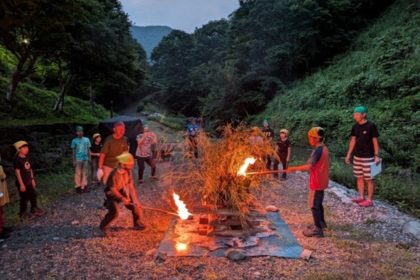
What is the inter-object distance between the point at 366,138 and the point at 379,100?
12765 millimetres

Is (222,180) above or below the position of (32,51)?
below

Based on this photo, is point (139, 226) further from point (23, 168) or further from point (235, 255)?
Result: point (23, 168)

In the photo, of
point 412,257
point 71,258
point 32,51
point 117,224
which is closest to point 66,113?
point 32,51

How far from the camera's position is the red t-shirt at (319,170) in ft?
20.0

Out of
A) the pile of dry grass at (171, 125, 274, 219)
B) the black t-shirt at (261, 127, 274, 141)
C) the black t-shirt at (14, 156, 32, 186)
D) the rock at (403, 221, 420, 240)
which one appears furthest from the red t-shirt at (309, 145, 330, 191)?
the black t-shirt at (14, 156, 32, 186)

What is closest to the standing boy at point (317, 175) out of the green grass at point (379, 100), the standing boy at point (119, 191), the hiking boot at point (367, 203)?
the hiking boot at point (367, 203)

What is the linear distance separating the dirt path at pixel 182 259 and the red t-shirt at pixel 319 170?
880mm

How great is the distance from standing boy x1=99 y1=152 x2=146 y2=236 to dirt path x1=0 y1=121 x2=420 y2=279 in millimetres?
329

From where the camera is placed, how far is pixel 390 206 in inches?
317

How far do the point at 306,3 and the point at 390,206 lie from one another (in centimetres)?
2485

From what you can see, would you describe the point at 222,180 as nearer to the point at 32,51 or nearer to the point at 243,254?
the point at 243,254

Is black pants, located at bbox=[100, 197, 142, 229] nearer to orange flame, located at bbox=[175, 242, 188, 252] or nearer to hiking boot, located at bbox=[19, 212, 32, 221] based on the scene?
orange flame, located at bbox=[175, 242, 188, 252]

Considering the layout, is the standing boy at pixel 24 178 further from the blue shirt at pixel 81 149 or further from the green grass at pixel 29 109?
the green grass at pixel 29 109

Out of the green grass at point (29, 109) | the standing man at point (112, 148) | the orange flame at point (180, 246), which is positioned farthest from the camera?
the green grass at point (29, 109)
